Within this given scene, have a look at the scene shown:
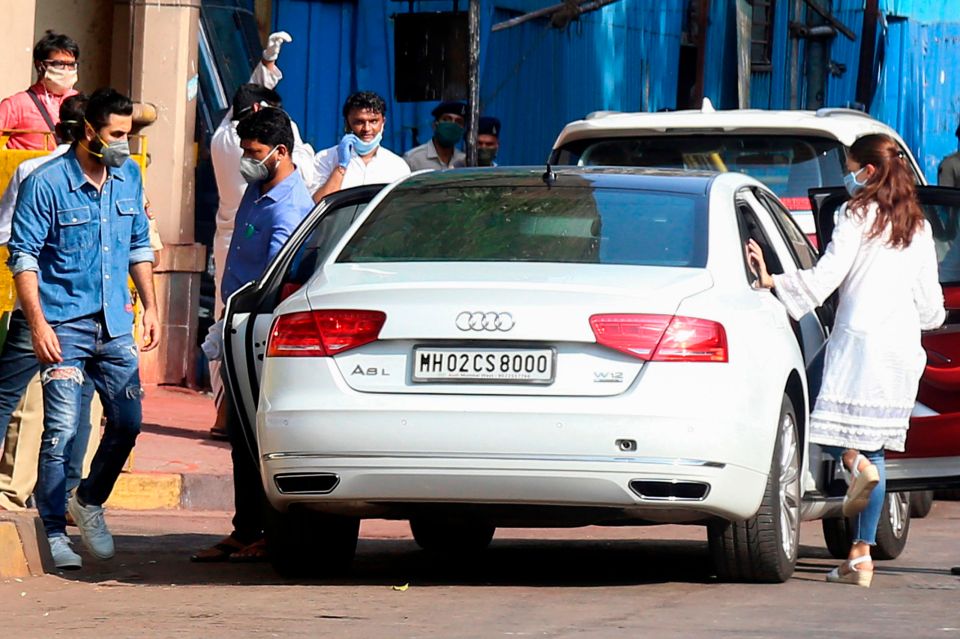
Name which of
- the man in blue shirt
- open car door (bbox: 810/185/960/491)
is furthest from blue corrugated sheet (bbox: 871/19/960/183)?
the man in blue shirt

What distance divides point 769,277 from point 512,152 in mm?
11091

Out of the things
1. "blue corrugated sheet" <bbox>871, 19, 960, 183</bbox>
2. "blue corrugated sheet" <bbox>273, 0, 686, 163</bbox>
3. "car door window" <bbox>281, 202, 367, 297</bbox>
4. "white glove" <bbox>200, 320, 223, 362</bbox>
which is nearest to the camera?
→ "car door window" <bbox>281, 202, 367, 297</bbox>

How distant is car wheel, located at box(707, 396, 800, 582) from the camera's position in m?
7.33

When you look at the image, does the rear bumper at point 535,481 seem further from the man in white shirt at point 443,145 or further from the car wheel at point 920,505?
the man in white shirt at point 443,145

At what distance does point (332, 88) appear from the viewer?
17719 mm

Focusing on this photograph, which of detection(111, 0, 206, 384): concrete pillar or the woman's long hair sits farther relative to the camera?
detection(111, 0, 206, 384): concrete pillar

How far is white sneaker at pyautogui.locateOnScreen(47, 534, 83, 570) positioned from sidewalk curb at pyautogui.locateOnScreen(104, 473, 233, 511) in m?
2.33

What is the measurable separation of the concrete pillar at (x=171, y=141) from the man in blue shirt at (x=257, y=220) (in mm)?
5856

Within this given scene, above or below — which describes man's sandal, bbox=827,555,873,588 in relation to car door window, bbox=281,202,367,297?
below

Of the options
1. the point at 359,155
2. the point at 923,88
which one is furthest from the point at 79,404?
the point at 923,88

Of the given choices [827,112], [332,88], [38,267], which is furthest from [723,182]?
[332,88]

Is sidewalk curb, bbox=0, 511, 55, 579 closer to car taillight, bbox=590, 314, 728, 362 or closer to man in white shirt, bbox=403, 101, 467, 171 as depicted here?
car taillight, bbox=590, 314, 728, 362

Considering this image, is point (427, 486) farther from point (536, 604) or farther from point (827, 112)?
point (827, 112)

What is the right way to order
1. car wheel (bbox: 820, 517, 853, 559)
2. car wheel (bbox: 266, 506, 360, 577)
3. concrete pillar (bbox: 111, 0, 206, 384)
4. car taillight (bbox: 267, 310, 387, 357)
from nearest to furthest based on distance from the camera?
car taillight (bbox: 267, 310, 387, 357), car wheel (bbox: 266, 506, 360, 577), car wheel (bbox: 820, 517, 853, 559), concrete pillar (bbox: 111, 0, 206, 384)
